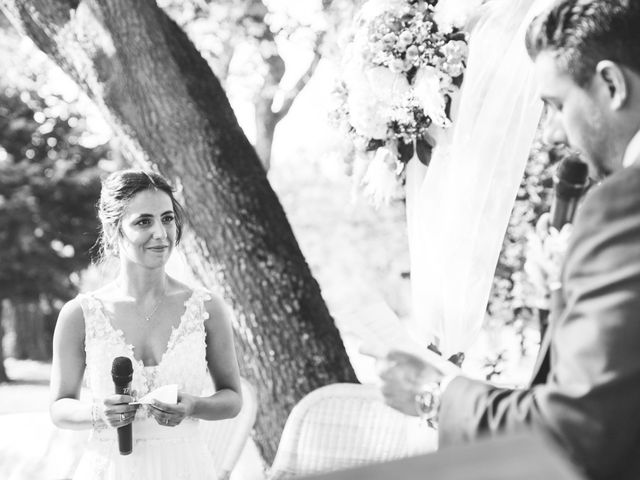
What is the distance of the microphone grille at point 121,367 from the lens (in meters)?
2.95

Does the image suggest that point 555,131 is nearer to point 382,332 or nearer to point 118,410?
point 382,332

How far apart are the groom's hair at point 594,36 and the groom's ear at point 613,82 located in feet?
0.04

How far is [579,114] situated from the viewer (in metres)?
1.53

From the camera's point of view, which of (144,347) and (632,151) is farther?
(144,347)

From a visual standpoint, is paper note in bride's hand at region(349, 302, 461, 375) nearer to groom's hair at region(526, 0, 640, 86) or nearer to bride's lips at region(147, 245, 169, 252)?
groom's hair at region(526, 0, 640, 86)

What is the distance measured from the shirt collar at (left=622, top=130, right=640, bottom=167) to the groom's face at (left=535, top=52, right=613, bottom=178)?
0.10 feet

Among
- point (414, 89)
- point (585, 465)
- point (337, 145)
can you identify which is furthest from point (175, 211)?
point (585, 465)

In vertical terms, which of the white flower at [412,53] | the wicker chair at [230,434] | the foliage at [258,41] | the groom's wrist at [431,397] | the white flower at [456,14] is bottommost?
the wicker chair at [230,434]

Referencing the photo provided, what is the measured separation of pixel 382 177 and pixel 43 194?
22.5 metres

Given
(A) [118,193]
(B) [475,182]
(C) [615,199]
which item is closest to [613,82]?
(C) [615,199]

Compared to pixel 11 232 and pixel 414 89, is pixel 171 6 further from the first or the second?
pixel 11 232

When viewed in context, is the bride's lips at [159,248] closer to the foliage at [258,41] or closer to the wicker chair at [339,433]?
the wicker chair at [339,433]

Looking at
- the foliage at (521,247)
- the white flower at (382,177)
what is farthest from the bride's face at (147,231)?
the foliage at (521,247)

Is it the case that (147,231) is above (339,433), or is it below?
above
